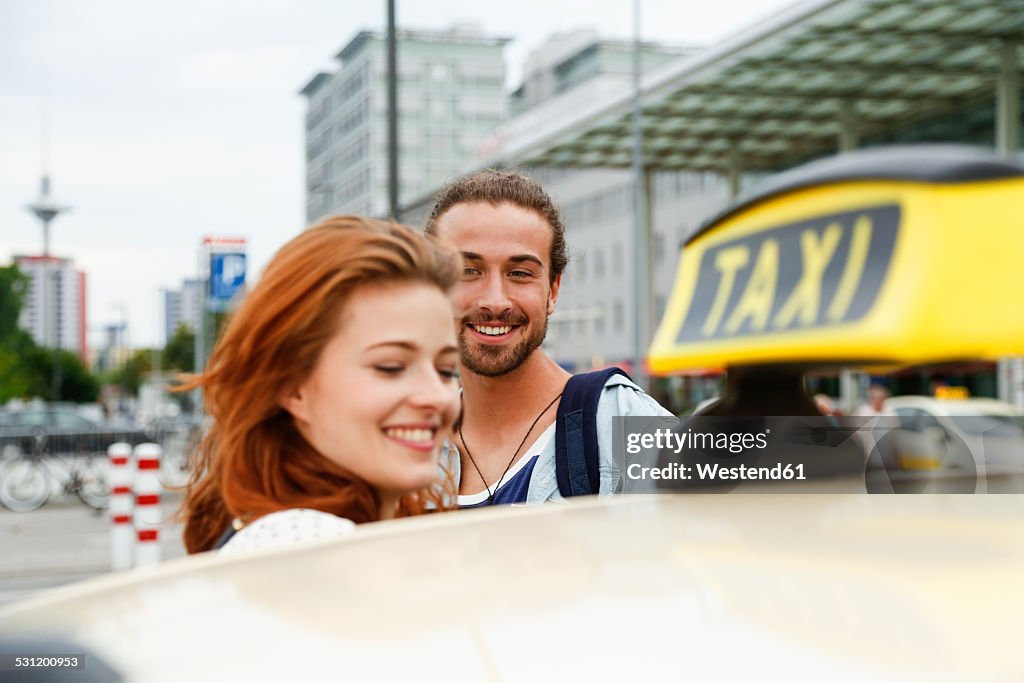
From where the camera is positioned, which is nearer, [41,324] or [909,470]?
[909,470]

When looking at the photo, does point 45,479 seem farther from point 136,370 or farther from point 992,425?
point 136,370

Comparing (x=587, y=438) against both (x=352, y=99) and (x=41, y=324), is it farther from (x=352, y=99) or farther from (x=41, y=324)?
(x=41, y=324)

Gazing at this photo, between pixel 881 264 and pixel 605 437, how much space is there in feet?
2.81

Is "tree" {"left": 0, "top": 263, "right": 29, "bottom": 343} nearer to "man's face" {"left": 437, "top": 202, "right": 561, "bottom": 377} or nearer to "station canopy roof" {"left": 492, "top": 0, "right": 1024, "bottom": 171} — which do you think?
"station canopy roof" {"left": 492, "top": 0, "right": 1024, "bottom": 171}

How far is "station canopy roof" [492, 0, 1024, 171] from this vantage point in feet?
67.7

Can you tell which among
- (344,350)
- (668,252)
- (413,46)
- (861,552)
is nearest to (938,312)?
(861,552)

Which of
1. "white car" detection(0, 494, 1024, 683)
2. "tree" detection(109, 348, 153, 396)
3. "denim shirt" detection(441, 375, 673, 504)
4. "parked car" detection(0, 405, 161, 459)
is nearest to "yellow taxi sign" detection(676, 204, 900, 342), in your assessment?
"white car" detection(0, 494, 1024, 683)

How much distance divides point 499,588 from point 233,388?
446mm

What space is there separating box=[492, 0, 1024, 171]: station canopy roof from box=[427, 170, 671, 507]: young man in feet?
62.7

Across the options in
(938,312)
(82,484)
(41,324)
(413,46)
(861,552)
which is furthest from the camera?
(41,324)

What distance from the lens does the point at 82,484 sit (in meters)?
14.3

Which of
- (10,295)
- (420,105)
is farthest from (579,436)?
(420,105)

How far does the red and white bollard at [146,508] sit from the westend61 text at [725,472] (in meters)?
7.48

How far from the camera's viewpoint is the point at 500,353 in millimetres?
1913
